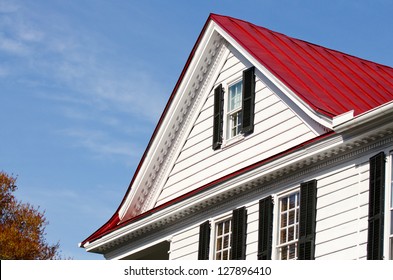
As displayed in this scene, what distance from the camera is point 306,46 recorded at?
31797 millimetres

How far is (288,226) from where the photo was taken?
26.4 metres

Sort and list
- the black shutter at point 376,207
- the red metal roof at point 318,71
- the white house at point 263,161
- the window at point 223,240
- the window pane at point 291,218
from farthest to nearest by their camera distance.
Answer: the window at point 223,240, the red metal roof at point 318,71, the window pane at point 291,218, the white house at point 263,161, the black shutter at point 376,207

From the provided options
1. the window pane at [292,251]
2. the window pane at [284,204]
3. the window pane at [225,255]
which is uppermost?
the window pane at [284,204]

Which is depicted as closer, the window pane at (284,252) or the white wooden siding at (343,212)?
Answer: the white wooden siding at (343,212)

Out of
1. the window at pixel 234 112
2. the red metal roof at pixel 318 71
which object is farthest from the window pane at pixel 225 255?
the red metal roof at pixel 318 71

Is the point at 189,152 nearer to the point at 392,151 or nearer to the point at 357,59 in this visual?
the point at 357,59

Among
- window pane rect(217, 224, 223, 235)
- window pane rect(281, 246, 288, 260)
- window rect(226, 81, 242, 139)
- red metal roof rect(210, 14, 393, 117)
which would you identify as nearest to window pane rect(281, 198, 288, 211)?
window pane rect(281, 246, 288, 260)

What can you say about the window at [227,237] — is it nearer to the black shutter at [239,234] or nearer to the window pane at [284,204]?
the black shutter at [239,234]

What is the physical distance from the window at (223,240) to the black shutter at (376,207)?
533 cm

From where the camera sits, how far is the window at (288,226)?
85.8 feet

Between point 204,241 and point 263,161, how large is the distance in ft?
10.5

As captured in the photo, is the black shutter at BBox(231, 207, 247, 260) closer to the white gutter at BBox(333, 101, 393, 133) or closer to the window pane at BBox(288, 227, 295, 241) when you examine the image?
the window pane at BBox(288, 227, 295, 241)

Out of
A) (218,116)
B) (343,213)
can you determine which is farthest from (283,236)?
(218,116)

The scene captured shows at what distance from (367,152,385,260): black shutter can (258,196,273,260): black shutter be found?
11.2 ft
